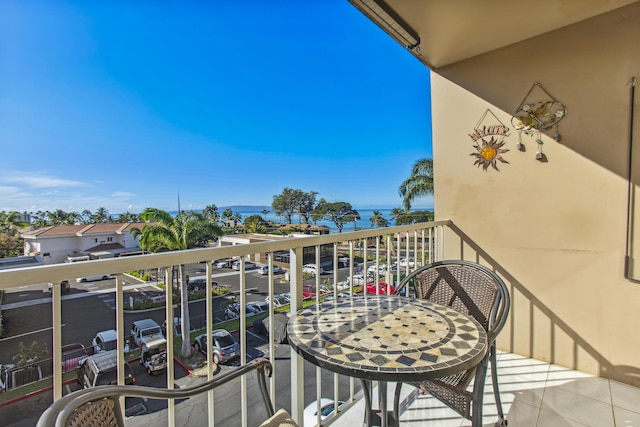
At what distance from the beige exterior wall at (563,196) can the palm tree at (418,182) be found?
8.24 meters

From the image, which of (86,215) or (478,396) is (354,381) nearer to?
(478,396)

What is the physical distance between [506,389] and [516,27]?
2.77 metres

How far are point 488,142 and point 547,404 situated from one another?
209 centimetres

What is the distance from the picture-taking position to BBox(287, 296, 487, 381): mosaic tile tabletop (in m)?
0.89

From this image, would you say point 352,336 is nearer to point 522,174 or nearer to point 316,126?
point 522,174

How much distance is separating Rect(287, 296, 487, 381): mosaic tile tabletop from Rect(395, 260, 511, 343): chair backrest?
14.6 inches

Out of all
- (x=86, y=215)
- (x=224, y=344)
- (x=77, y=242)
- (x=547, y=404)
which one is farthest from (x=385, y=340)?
(x=86, y=215)

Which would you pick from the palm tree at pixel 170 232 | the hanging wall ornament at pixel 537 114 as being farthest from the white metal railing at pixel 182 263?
the palm tree at pixel 170 232

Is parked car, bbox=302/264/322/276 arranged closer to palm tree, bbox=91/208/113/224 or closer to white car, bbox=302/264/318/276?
white car, bbox=302/264/318/276

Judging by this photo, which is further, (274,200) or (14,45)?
(274,200)

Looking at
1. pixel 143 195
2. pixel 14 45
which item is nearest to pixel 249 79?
pixel 14 45

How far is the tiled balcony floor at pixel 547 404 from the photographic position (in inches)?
69.4

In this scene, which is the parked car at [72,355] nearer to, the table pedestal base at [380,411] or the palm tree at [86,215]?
the table pedestal base at [380,411]

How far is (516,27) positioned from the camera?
2.24 m
